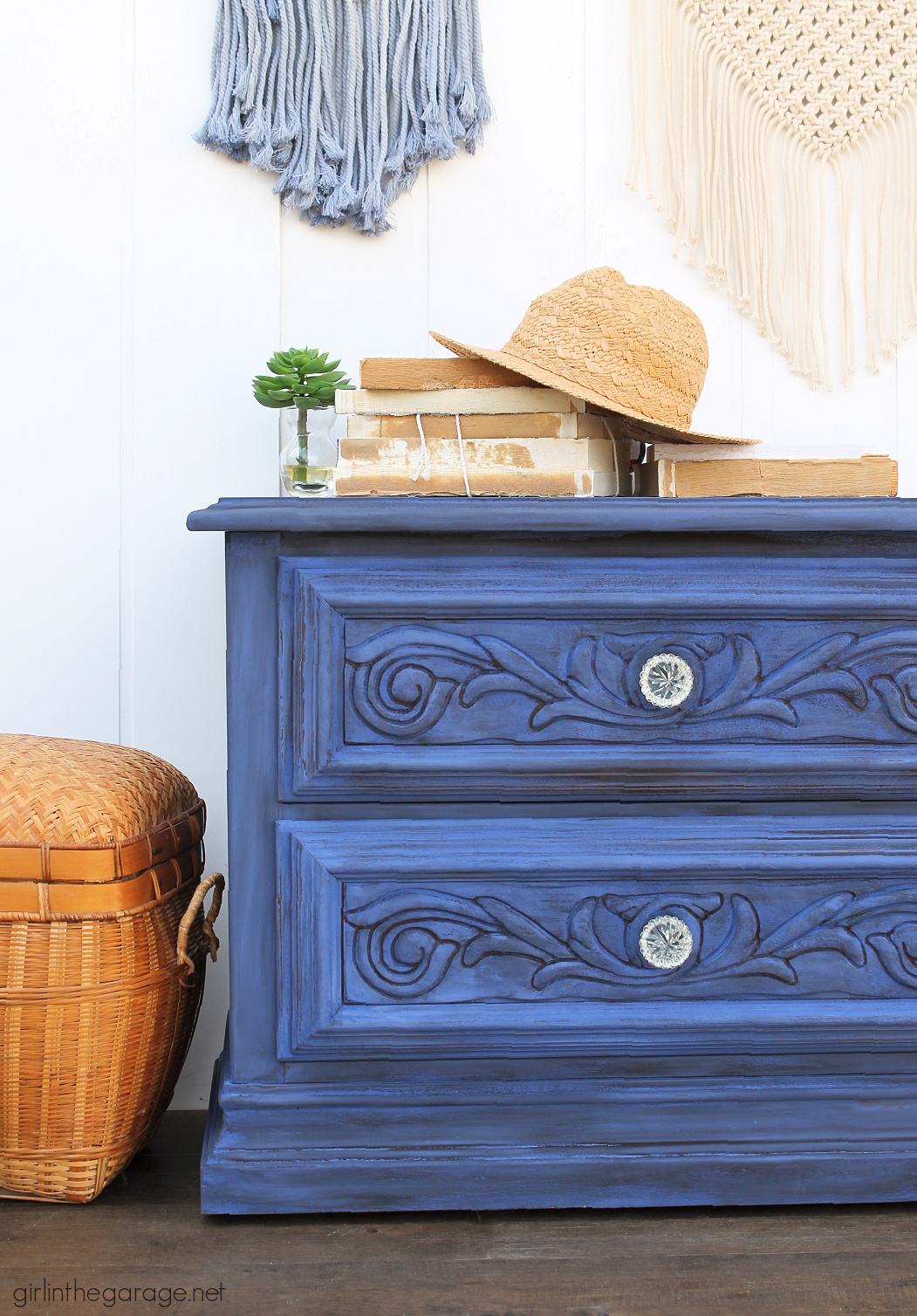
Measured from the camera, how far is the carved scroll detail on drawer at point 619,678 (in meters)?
0.92

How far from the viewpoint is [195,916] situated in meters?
1.03

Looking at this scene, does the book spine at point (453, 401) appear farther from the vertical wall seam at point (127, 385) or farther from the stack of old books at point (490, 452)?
the vertical wall seam at point (127, 385)

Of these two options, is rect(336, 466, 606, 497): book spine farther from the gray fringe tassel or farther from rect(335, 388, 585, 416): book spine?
the gray fringe tassel

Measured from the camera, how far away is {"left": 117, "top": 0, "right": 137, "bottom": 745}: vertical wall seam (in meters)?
1.32

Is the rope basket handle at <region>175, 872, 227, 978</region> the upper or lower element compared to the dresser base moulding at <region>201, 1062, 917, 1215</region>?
upper

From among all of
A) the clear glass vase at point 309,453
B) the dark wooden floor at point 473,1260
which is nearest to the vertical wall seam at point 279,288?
the clear glass vase at point 309,453

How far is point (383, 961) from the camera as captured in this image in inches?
36.5

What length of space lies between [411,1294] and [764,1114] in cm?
38

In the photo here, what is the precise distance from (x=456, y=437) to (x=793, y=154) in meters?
0.77

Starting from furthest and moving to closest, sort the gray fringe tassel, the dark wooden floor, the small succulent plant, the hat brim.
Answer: the gray fringe tassel < the small succulent plant < the hat brim < the dark wooden floor

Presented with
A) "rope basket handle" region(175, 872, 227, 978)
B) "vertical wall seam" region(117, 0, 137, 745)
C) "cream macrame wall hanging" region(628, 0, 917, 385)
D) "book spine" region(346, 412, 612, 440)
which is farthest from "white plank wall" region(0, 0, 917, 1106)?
"book spine" region(346, 412, 612, 440)

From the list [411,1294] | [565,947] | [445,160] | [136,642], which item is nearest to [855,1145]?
[565,947]

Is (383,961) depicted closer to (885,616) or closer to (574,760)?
(574,760)

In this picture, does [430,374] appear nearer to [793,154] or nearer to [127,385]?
[127,385]
